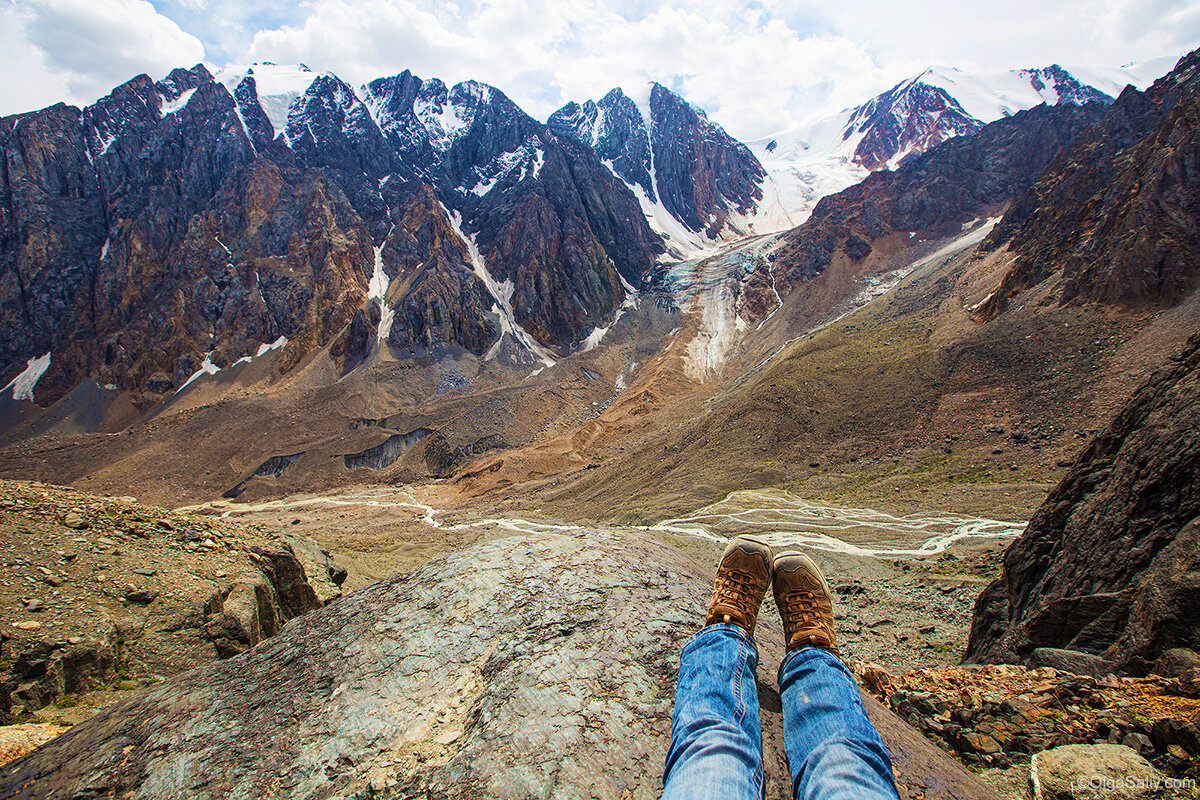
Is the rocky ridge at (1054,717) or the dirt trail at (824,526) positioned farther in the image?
the dirt trail at (824,526)

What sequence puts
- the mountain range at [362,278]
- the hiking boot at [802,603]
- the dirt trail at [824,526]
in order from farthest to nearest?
the mountain range at [362,278]
the dirt trail at [824,526]
the hiking boot at [802,603]

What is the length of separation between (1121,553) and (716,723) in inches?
285

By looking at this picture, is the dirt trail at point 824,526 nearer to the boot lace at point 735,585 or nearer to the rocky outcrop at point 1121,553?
the rocky outcrop at point 1121,553

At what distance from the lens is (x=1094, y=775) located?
10.1 feet

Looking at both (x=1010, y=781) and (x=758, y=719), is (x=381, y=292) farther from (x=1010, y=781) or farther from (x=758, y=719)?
(x=1010, y=781)

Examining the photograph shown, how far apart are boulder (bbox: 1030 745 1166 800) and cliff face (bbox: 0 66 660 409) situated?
2578 inches

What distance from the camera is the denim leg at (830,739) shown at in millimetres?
2443

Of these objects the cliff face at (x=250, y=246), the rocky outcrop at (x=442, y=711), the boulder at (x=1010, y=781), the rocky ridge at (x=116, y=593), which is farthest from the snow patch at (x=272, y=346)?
the boulder at (x=1010, y=781)

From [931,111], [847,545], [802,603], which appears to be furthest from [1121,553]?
[931,111]

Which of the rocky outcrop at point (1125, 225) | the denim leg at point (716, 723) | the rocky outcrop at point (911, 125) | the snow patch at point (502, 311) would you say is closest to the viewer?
the denim leg at point (716, 723)

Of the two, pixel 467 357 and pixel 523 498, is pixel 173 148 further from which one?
pixel 523 498

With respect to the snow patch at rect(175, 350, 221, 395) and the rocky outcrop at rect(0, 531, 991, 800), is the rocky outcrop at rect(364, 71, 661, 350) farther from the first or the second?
the rocky outcrop at rect(0, 531, 991, 800)

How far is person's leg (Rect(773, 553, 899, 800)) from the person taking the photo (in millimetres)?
2455

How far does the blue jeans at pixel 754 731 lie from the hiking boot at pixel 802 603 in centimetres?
24
